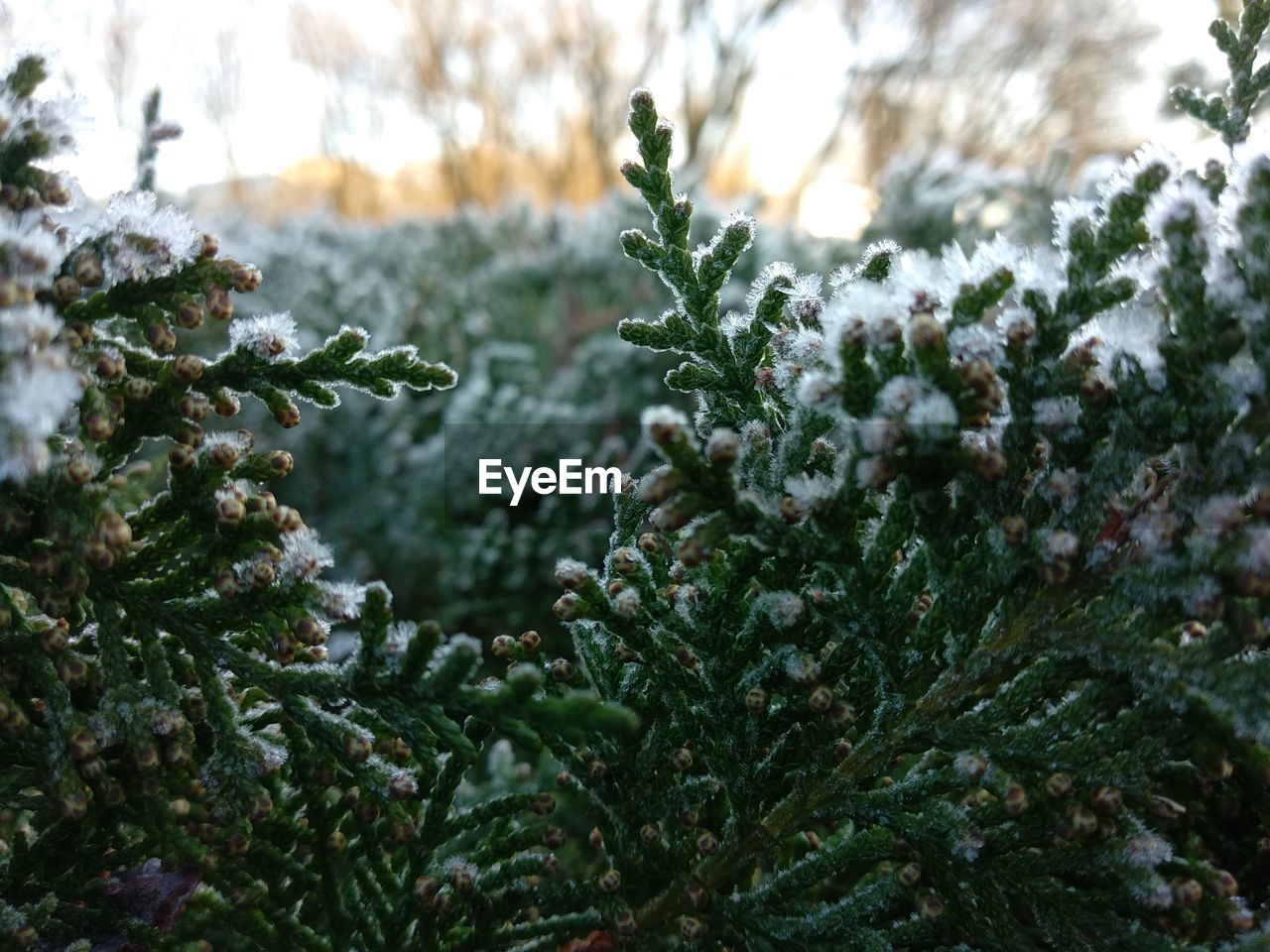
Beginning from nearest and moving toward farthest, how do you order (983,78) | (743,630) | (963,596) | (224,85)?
1. (963,596)
2. (743,630)
3. (224,85)
4. (983,78)

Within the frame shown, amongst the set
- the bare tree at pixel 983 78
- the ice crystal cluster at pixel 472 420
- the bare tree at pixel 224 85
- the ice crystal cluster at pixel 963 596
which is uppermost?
the bare tree at pixel 983 78

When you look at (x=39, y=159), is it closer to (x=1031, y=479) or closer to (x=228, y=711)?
(x=228, y=711)

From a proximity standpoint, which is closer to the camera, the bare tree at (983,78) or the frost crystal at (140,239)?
the frost crystal at (140,239)

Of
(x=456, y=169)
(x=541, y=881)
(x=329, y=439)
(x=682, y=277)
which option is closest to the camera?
(x=682, y=277)

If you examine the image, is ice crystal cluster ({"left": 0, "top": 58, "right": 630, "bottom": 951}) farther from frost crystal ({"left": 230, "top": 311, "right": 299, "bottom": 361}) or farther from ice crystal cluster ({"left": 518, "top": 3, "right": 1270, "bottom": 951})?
ice crystal cluster ({"left": 518, "top": 3, "right": 1270, "bottom": 951})

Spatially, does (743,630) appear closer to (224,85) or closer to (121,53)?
(121,53)

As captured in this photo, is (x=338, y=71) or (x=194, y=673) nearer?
(x=194, y=673)

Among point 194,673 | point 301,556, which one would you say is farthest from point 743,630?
point 194,673

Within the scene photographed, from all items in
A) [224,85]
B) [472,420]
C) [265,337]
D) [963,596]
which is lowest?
[963,596]

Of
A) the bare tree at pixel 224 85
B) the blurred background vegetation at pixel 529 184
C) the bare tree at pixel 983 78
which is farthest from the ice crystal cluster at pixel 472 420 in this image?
the bare tree at pixel 983 78

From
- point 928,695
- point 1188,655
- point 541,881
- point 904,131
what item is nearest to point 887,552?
point 928,695

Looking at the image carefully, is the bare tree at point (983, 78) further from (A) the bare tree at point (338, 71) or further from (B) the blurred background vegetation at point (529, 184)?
(A) the bare tree at point (338, 71)
